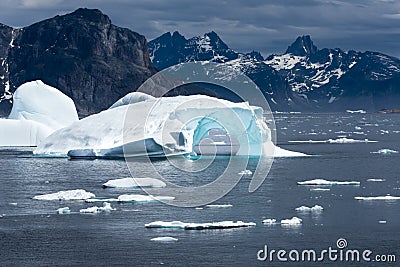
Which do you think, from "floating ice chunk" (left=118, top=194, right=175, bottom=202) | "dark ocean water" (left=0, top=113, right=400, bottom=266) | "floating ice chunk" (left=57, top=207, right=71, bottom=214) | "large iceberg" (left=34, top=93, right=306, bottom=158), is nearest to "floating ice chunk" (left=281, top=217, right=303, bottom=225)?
"dark ocean water" (left=0, top=113, right=400, bottom=266)

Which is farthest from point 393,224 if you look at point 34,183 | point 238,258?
point 34,183

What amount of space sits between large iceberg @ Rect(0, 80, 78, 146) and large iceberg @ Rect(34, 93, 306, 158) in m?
14.5

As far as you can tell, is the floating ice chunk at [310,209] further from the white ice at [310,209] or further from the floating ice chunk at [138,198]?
the floating ice chunk at [138,198]

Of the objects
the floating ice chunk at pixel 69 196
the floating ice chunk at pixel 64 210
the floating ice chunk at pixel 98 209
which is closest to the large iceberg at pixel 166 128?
the floating ice chunk at pixel 69 196

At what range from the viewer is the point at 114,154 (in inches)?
1912

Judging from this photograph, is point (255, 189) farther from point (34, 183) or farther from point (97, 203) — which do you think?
point (34, 183)

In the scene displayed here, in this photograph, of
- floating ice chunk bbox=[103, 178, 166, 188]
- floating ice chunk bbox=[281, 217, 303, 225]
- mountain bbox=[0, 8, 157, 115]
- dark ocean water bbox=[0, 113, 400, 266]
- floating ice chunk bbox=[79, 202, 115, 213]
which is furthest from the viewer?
mountain bbox=[0, 8, 157, 115]

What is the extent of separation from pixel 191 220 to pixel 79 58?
162 meters

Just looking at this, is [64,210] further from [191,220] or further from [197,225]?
[197,225]

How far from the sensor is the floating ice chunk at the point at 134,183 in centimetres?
3678

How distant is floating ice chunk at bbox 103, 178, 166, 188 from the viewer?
36.8 metres

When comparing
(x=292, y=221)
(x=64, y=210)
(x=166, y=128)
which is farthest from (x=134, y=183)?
(x=292, y=221)

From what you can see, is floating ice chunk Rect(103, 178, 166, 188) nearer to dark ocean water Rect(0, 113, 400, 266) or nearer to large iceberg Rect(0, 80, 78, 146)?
dark ocean water Rect(0, 113, 400, 266)

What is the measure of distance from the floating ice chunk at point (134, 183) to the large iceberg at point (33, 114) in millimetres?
28008
